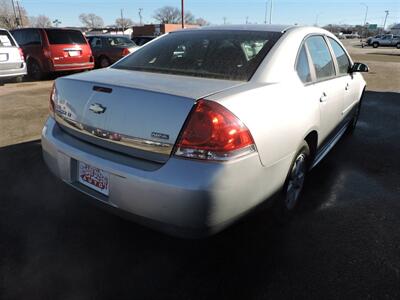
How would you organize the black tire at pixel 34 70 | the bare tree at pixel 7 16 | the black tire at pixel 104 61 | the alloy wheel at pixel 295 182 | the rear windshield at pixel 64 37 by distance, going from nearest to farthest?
the alloy wheel at pixel 295 182
the rear windshield at pixel 64 37
the black tire at pixel 34 70
the black tire at pixel 104 61
the bare tree at pixel 7 16

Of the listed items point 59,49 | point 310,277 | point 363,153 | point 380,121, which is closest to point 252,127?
point 310,277

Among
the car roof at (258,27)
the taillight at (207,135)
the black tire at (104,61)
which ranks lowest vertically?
the black tire at (104,61)

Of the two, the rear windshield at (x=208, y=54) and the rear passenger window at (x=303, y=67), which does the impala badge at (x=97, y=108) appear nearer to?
the rear windshield at (x=208, y=54)

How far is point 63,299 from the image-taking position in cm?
196

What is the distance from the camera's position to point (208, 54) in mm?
2617

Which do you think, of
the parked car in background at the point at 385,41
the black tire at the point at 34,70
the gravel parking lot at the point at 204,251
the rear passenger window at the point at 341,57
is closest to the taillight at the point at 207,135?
the gravel parking lot at the point at 204,251

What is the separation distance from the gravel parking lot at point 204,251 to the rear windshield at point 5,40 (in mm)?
6577

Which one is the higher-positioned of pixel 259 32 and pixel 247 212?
pixel 259 32

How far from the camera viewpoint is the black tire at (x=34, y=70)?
422 inches

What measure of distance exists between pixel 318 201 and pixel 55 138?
238 centimetres

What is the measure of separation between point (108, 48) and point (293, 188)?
12.1 metres

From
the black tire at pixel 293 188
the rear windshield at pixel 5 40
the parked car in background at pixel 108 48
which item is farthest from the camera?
the parked car in background at pixel 108 48

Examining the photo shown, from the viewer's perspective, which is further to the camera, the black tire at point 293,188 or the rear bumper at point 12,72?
the rear bumper at point 12,72

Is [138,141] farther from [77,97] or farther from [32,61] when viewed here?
[32,61]
